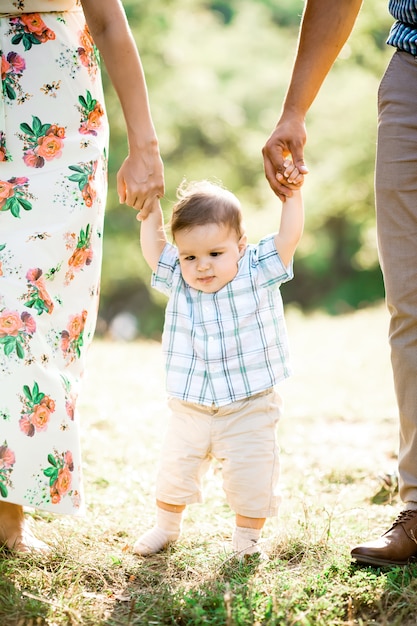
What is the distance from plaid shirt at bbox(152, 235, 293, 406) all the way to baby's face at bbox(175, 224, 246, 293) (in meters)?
0.04

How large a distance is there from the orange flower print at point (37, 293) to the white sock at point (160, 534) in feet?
2.68

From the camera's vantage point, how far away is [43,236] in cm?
253

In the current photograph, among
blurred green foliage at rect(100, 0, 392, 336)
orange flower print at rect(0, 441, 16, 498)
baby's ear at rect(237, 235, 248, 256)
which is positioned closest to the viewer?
orange flower print at rect(0, 441, 16, 498)

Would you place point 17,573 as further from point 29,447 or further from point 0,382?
point 0,382

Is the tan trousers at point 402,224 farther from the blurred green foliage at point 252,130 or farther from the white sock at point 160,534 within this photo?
the blurred green foliage at point 252,130

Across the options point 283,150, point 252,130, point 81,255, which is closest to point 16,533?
point 81,255

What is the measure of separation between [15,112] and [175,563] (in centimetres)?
150

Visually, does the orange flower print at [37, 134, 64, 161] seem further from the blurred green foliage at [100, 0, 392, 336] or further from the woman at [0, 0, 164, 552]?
the blurred green foliage at [100, 0, 392, 336]

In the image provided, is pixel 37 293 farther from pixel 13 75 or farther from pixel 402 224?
pixel 402 224

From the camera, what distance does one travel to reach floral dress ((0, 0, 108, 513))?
8.01ft

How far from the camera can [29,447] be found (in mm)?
2434

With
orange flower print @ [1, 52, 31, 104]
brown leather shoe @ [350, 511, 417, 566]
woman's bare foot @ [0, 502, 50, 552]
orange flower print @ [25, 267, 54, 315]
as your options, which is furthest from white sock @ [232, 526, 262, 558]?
orange flower print @ [1, 52, 31, 104]

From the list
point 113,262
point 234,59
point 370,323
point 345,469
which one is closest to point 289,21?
point 234,59

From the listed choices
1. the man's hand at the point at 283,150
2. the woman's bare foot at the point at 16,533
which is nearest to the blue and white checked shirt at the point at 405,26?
the man's hand at the point at 283,150
